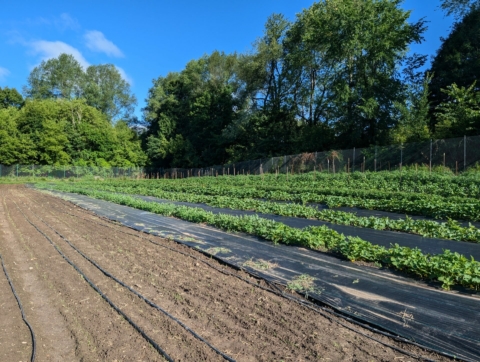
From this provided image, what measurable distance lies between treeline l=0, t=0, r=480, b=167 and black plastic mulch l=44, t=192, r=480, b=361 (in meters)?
19.2

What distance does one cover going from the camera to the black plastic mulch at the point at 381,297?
11.3ft

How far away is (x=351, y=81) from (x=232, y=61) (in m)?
23.6

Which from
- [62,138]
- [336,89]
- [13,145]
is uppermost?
[336,89]

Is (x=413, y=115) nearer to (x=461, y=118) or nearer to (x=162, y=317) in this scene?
(x=461, y=118)

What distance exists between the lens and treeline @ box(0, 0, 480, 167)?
87.8 ft

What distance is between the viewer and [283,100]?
3838 centimetres

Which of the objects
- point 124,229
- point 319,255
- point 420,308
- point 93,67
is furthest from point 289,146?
point 93,67

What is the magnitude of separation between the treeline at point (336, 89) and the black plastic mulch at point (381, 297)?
19.6 m

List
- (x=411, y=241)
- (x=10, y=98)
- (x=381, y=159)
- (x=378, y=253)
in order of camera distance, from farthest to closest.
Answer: (x=10, y=98) → (x=381, y=159) → (x=411, y=241) → (x=378, y=253)

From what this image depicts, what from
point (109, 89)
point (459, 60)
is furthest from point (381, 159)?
point (109, 89)

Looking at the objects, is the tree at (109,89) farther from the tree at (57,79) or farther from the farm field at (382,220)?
the farm field at (382,220)

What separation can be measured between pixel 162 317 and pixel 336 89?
28628 mm

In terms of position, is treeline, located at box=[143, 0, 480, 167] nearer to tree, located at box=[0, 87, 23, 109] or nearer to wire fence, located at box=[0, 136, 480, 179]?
wire fence, located at box=[0, 136, 480, 179]

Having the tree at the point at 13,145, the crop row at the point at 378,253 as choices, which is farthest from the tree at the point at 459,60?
the tree at the point at 13,145
